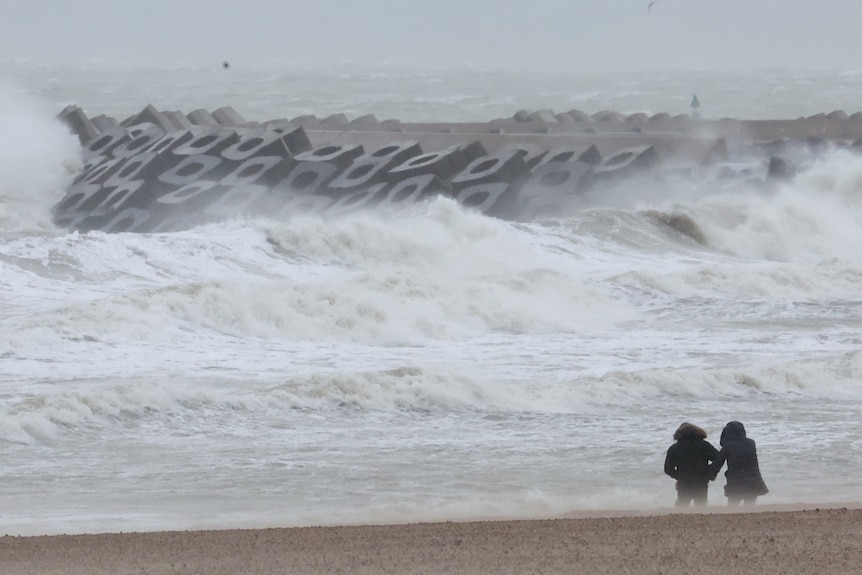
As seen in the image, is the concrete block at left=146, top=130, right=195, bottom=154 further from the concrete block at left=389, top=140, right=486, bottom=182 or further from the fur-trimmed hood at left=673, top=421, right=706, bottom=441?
the fur-trimmed hood at left=673, top=421, right=706, bottom=441

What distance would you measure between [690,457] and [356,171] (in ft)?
72.6

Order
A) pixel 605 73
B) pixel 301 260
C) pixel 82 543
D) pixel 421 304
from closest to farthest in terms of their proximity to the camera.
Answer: pixel 82 543 → pixel 421 304 → pixel 301 260 → pixel 605 73

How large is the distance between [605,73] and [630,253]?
72191mm

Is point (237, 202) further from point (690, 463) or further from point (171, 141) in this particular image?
point (690, 463)

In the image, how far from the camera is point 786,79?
3275 inches

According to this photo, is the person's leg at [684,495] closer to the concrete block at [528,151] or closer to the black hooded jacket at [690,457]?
the black hooded jacket at [690,457]

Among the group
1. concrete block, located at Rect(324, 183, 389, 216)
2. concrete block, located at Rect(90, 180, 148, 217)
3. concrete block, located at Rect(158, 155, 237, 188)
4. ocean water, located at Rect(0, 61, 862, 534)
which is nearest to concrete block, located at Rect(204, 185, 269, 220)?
concrete block, located at Rect(158, 155, 237, 188)

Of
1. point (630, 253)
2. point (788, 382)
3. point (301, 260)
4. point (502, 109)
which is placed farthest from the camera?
point (502, 109)

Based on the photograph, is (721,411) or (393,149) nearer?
(721,411)

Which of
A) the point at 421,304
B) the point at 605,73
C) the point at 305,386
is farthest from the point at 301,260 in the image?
the point at 605,73

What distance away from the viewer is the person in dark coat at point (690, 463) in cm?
884

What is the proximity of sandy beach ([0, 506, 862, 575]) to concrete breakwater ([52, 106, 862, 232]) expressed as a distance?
68.8ft

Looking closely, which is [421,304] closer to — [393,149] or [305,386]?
[305,386]

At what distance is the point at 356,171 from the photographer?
30.5m
